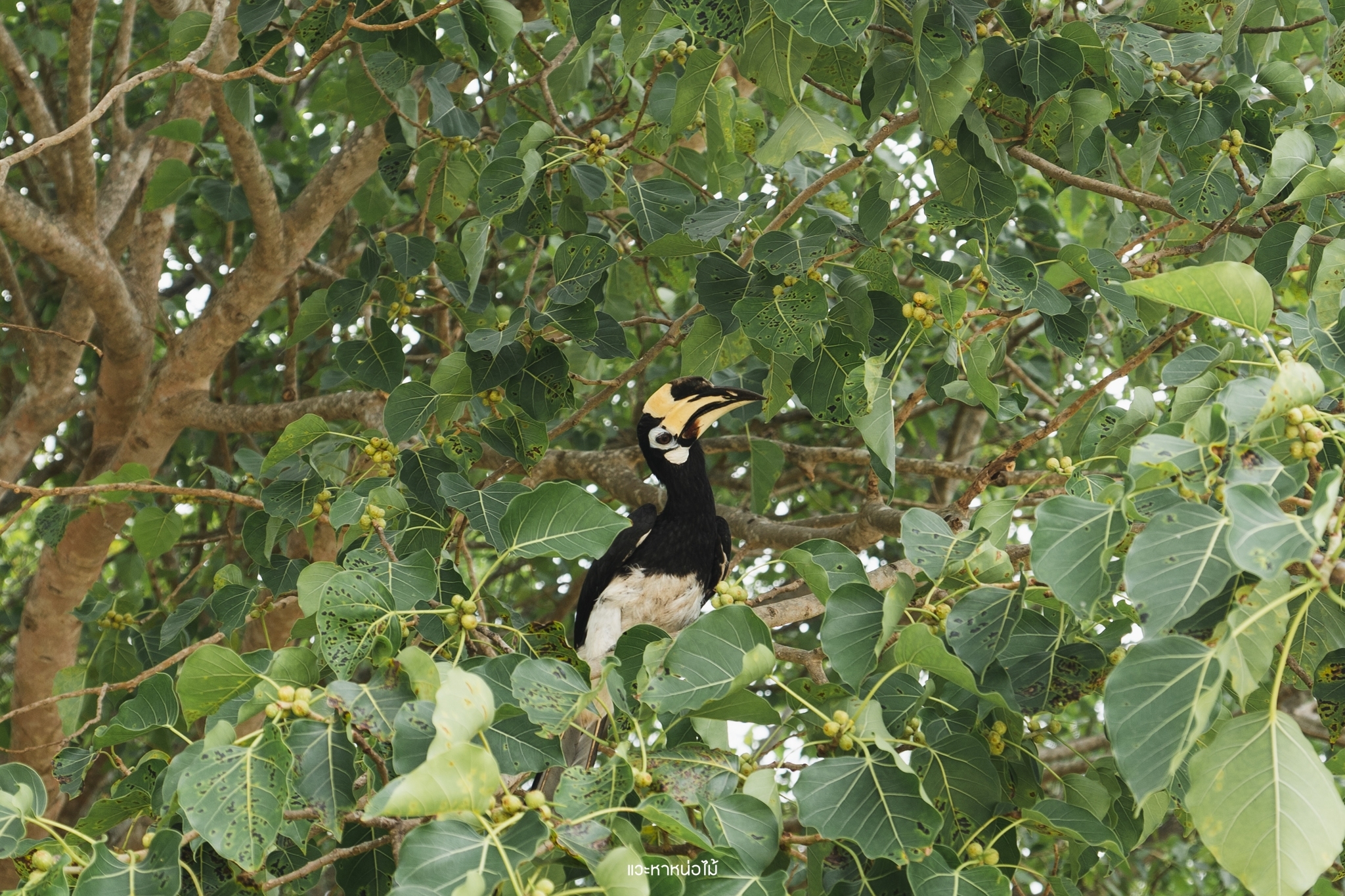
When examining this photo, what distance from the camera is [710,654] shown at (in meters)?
1.17

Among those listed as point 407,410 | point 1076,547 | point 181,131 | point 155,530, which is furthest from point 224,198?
point 1076,547

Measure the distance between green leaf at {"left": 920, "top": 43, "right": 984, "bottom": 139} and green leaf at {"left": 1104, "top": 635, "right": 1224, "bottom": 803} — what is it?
91 centimetres

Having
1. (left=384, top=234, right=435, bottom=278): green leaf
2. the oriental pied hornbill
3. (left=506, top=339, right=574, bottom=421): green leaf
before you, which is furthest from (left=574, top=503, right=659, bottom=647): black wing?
(left=384, top=234, right=435, bottom=278): green leaf

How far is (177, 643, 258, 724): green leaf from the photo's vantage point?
123 centimetres

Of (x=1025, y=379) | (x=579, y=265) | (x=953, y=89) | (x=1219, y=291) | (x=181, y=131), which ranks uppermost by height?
(x=181, y=131)

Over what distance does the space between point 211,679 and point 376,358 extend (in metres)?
1.06

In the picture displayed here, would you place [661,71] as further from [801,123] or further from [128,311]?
[128,311]

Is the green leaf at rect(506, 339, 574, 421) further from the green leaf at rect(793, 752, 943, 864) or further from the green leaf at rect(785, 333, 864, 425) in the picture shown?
the green leaf at rect(793, 752, 943, 864)

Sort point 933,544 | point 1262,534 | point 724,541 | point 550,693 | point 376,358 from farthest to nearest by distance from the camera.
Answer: point 724,541
point 376,358
point 933,544
point 550,693
point 1262,534

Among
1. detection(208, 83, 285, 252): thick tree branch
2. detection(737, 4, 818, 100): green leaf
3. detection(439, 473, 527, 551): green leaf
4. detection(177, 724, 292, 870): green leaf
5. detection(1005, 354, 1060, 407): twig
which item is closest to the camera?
detection(177, 724, 292, 870): green leaf

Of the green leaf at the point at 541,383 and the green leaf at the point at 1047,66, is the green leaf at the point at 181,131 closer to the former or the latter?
the green leaf at the point at 541,383

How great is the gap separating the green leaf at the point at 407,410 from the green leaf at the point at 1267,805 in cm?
136

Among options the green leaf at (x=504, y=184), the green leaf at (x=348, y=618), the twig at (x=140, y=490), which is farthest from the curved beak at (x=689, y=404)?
the green leaf at (x=348, y=618)

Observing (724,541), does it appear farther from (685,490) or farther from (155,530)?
(155,530)
